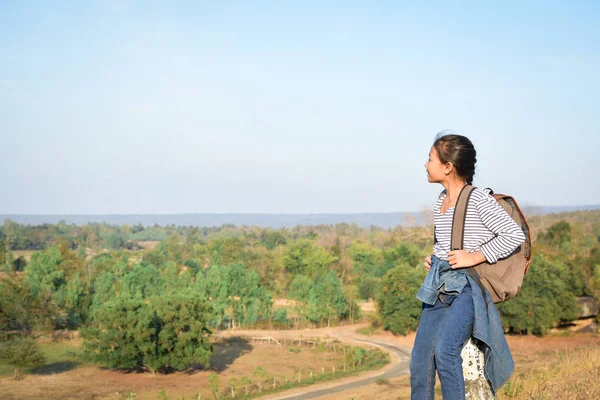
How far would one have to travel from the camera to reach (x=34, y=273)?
40062mm

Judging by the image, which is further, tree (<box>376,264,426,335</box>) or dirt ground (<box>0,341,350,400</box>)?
tree (<box>376,264,426,335</box>)

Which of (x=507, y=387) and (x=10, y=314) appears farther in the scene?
(x=10, y=314)

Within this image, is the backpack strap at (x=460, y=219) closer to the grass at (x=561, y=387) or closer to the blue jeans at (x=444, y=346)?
the blue jeans at (x=444, y=346)

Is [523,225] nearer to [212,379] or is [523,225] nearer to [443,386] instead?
[443,386]

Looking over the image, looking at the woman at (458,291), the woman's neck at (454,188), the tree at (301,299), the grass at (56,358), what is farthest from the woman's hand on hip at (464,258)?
the tree at (301,299)

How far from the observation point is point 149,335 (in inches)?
1009

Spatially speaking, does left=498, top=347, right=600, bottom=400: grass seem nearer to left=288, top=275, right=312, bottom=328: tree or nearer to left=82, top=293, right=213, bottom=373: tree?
left=82, top=293, right=213, bottom=373: tree

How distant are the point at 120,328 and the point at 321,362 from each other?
961 centimetres

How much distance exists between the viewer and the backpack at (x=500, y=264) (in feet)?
9.62

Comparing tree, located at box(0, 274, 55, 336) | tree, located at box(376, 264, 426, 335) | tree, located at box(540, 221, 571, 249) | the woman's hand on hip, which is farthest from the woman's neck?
tree, located at box(540, 221, 571, 249)

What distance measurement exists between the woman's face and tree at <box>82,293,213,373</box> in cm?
2387

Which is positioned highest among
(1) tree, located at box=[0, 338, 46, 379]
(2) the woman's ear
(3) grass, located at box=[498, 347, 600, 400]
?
(2) the woman's ear

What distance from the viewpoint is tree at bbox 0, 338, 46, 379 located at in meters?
24.8

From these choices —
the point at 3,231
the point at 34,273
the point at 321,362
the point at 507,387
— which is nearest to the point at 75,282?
the point at 34,273
